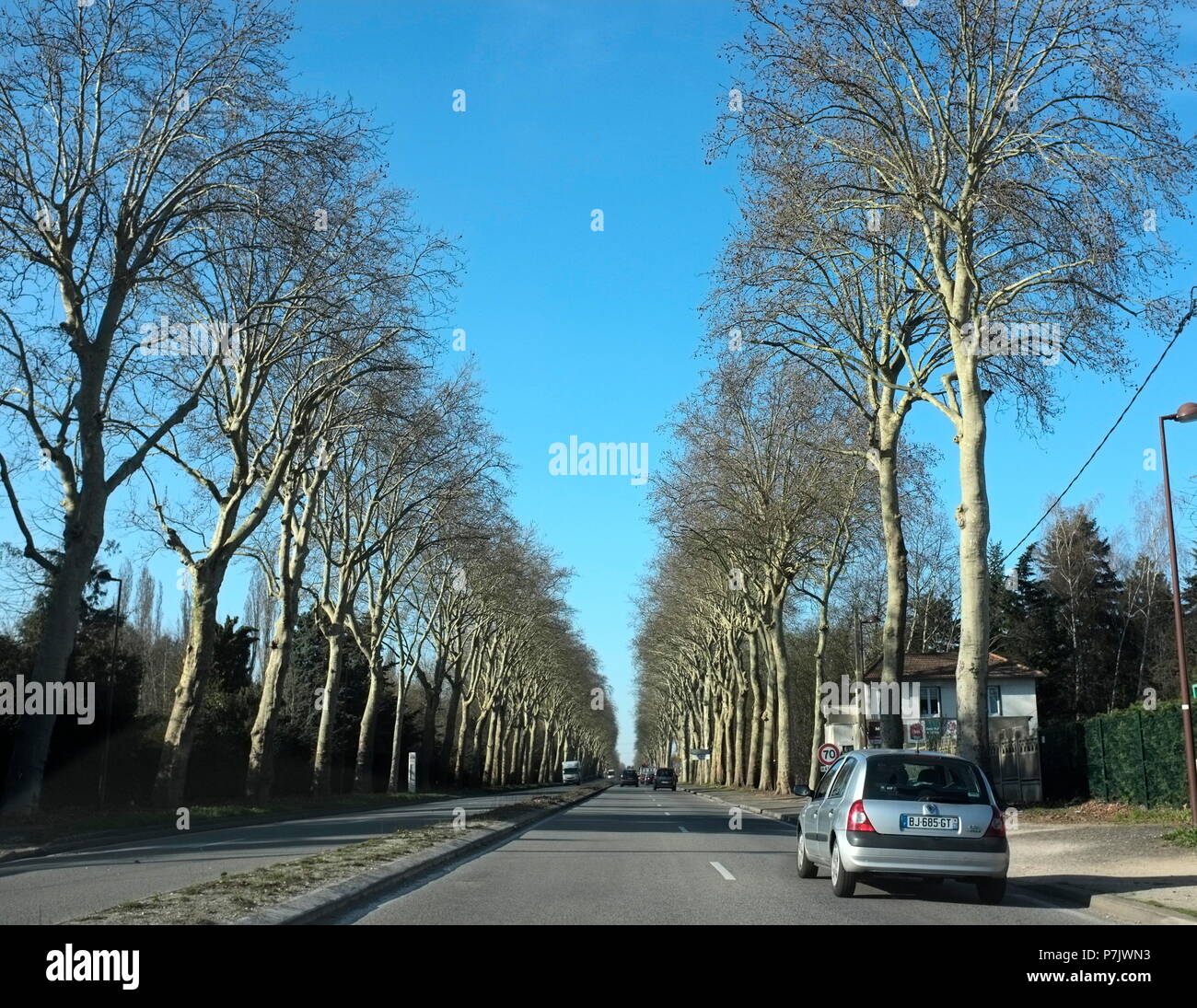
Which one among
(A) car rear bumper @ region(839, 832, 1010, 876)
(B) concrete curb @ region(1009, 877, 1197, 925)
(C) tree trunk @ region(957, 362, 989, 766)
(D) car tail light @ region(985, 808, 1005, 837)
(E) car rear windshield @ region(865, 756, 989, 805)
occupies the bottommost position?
(B) concrete curb @ region(1009, 877, 1197, 925)

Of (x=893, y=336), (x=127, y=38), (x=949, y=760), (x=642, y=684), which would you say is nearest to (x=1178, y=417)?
(x=893, y=336)

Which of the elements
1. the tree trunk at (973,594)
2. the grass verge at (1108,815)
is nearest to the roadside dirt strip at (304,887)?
the tree trunk at (973,594)

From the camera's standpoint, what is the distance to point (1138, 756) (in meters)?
27.5

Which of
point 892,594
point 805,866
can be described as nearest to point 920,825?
point 805,866

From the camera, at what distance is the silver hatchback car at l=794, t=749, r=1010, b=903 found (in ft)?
38.2

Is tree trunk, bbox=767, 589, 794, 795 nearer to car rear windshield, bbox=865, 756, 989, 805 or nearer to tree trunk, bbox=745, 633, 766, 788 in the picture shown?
tree trunk, bbox=745, 633, 766, 788

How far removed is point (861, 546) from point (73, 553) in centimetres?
3114

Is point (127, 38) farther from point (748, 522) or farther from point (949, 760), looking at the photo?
point (748, 522)

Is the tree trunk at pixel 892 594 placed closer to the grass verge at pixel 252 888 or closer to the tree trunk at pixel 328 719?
the grass verge at pixel 252 888

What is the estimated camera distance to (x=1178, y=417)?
2038cm

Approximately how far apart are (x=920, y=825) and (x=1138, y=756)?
18777 millimetres

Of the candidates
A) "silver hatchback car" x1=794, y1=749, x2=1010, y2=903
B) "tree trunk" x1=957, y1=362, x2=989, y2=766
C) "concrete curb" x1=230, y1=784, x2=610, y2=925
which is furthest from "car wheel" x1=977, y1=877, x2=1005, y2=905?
"tree trunk" x1=957, y1=362, x2=989, y2=766

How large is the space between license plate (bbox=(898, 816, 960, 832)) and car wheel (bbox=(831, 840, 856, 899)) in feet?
2.58

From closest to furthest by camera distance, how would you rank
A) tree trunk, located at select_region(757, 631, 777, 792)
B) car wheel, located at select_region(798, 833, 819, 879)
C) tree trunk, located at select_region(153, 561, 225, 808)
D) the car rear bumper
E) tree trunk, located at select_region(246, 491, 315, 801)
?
the car rear bumper, car wheel, located at select_region(798, 833, 819, 879), tree trunk, located at select_region(153, 561, 225, 808), tree trunk, located at select_region(246, 491, 315, 801), tree trunk, located at select_region(757, 631, 777, 792)
